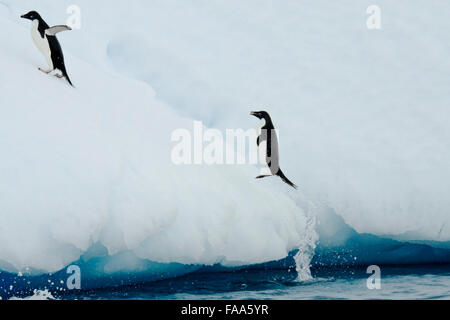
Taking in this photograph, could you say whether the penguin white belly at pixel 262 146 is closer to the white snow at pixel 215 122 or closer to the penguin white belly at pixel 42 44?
the white snow at pixel 215 122

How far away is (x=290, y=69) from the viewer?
5.11m

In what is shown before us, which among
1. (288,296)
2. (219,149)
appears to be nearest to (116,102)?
(219,149)

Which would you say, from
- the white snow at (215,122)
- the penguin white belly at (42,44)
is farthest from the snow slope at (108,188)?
the penguin white belly at (42,44)

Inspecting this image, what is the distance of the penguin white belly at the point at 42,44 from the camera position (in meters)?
3.93

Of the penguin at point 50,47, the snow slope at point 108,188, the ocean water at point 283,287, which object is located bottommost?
the ocean water at point 283,287

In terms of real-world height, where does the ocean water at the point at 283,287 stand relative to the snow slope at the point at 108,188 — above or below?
below

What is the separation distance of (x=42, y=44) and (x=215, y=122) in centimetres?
142

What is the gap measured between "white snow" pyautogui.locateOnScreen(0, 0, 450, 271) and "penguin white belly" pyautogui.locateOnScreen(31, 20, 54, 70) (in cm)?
12

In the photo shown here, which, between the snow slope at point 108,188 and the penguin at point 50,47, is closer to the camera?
the snow slope at point 108,188

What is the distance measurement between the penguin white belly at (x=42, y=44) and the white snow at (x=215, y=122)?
12cm

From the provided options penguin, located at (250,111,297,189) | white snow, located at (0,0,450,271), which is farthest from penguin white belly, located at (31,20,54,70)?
penguin, located at (250,111,297,189)

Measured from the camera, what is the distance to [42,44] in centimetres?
396

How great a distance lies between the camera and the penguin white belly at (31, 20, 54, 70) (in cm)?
393

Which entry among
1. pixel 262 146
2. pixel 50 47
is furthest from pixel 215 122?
pixel 50 47
